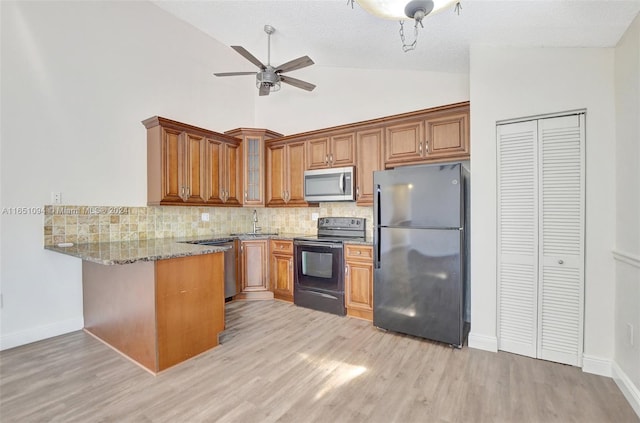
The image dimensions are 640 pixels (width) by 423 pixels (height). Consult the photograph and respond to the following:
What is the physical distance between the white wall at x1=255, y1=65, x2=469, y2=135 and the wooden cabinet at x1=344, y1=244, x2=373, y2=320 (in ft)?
6.28

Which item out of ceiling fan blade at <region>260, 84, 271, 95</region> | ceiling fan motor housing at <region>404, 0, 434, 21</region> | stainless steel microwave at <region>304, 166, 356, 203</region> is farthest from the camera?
stainless steel microwave at <region>304, 166, 356, 203</region>

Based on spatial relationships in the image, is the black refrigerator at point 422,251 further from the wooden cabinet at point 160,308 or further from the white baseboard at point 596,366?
the wooden cabinet at point 160,308

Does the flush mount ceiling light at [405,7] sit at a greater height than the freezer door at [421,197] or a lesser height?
greater

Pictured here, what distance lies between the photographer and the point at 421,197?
263 centimetres

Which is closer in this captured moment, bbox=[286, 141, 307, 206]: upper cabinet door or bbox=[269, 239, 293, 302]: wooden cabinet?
bbox=[269, 239, 293, 302]: wooden cabinet

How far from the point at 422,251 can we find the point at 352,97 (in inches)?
99.7

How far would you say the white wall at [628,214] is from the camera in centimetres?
175

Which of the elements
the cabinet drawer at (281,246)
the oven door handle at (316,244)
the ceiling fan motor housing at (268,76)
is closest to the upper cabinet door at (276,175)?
the cabinet drawer at (281,246)

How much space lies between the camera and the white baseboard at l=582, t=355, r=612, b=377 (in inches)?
81.4

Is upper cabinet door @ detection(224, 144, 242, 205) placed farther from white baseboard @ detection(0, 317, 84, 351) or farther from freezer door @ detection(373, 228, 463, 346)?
freezer door @ detection(373, 228, 463, 346)

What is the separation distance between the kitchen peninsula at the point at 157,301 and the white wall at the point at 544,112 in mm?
2312

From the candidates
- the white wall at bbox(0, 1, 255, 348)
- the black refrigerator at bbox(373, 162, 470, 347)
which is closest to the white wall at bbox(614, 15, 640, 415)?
the black refrigerator at bbox(373, 162, 470, 347)

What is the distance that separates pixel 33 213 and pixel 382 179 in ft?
10.7

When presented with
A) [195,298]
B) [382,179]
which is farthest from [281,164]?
[195,298]
